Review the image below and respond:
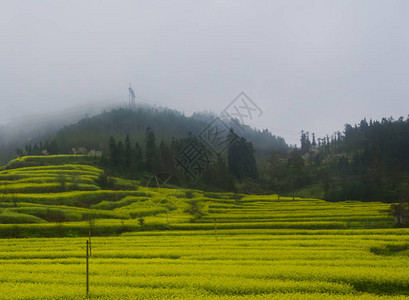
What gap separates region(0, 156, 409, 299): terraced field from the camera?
13469 mm

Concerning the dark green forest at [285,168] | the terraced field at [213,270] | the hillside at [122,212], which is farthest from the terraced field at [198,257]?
the dark green forest at [285,168]

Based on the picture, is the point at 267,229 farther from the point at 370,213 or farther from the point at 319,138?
the point at 319,138

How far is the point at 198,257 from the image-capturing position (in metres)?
19.8

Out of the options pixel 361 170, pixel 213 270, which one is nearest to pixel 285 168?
pixel 361 170

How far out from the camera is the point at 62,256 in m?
21.6

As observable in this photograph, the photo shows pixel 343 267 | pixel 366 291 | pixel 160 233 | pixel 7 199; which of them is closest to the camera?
pixel 366 291

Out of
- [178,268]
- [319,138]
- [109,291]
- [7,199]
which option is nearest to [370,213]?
[178,268]

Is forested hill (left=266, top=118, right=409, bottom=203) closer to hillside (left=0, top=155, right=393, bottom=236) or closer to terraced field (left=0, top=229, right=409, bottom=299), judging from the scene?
hillside (left=0, top=155, right=393, bottom=236)

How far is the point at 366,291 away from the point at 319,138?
463 ft

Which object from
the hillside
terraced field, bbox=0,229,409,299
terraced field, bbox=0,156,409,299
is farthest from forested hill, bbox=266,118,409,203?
terraced field, bbox=0,229,409,299

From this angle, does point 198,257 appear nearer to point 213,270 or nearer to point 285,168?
point 213,270

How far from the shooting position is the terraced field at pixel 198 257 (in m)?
13.5

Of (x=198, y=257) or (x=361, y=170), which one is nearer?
(x=198, y=257)

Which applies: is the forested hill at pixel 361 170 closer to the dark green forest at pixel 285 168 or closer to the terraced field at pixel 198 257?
the dark green forest at pixel 285 168
